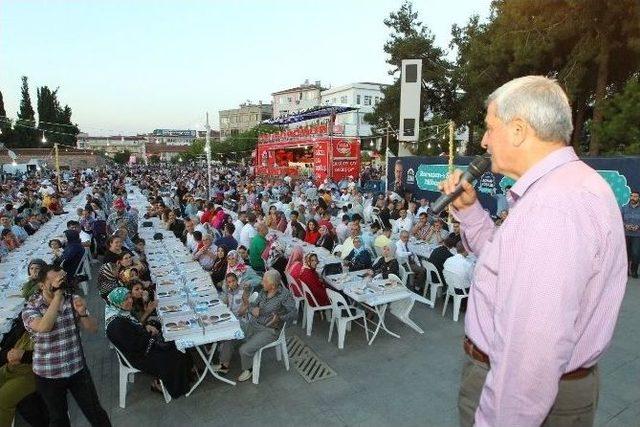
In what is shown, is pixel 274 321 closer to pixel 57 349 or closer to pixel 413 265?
pixel 57 349

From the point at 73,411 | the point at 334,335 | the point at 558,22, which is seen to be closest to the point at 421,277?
the point at 334,335

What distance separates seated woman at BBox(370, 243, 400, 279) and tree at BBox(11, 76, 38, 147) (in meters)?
60.8

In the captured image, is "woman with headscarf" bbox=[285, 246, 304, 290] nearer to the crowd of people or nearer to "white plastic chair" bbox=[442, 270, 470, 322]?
the crowd of people

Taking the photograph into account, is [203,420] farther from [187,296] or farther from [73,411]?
[187,296]

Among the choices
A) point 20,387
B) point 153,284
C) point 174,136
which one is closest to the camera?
point 20,387

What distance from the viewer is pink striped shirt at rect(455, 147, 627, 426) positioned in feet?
3.29

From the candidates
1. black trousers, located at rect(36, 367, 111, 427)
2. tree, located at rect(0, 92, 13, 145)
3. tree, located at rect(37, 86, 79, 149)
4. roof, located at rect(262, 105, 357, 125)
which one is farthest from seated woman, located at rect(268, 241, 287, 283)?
tree, located at rect(37, 86, 79, 149)

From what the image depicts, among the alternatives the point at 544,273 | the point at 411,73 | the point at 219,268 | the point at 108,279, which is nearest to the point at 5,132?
the point at 411,73

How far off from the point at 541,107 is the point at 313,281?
5299 mm

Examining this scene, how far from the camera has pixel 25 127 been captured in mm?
53188

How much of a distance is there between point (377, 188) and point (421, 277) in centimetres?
1562

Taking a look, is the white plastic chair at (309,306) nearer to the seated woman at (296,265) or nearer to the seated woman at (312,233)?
the seated woman at (296,265)

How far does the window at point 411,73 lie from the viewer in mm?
17094

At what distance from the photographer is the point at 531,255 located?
1031 millimetres
